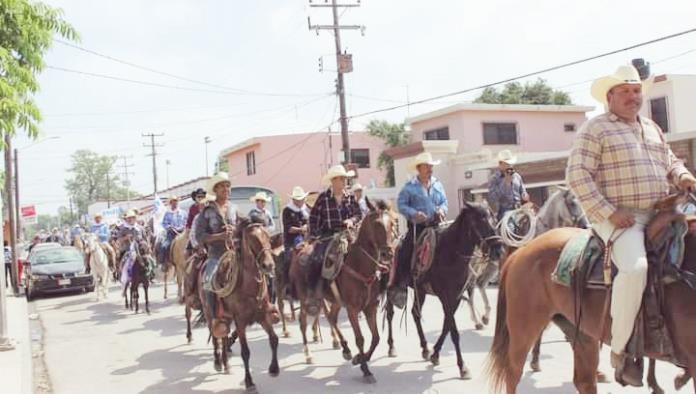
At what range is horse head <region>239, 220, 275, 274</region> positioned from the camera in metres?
7.46

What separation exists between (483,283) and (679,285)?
678 cm

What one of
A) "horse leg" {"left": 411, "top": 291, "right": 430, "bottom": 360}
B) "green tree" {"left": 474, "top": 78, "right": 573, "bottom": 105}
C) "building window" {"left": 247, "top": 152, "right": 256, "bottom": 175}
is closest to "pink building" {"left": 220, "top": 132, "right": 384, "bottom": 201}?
"building window" {"left": 247, "top": 152, "right": 256, "bottom": 175}

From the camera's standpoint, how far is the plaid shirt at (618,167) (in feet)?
15.1

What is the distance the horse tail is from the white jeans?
1.25m

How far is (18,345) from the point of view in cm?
1131

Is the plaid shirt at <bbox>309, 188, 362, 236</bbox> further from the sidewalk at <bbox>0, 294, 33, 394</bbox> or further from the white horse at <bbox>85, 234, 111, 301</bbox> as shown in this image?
the white horse at <bbox>85, 234, 111, 301</bbox>

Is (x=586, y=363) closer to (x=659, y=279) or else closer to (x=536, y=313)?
(x=536, y=313)

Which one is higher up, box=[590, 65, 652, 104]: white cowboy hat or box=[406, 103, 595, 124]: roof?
box=[406, 103, 595, 124]: roof

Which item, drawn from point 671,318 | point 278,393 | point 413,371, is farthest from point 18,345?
point 671,318

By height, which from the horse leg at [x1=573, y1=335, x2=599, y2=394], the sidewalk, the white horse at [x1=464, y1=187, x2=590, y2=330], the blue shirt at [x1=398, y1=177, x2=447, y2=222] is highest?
the blue shirt at [x1=398, y1=177, x2=447, y2=222]

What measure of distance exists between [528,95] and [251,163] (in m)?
19.4

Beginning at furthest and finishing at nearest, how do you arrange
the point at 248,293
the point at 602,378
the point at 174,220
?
the point at 174,220 → the point at 248,293 → the point at 602,378

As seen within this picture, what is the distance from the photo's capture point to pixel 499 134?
33.8m

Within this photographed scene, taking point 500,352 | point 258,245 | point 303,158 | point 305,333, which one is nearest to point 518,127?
point 303,158
